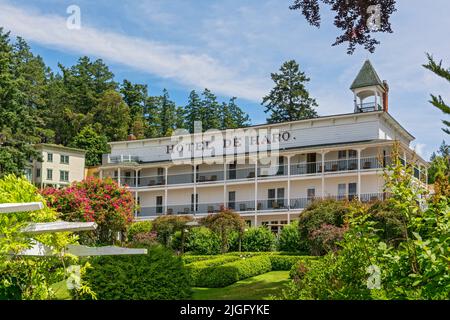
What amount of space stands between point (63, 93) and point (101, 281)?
5871 cm

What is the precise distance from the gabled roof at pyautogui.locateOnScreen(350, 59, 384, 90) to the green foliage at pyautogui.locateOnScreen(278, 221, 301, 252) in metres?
14.2

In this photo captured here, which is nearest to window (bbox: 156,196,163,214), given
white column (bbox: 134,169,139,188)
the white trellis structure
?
white column (bbox: 134,169,139,188)

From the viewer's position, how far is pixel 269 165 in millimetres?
45312

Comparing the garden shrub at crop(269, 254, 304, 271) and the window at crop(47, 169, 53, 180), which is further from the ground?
the window at crop(47, 169, 53, 180)

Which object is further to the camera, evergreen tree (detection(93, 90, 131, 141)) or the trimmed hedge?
evergreen tree (detection(93, 90, 131, 141))

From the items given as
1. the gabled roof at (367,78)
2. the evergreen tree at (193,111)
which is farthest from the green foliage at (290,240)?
the evergreen tree at (193,111)

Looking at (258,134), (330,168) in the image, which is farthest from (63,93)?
(330,168)

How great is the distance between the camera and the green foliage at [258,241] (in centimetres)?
3372

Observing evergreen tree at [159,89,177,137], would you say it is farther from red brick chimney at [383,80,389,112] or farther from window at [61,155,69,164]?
red brick chimney at [383,80,389,112]

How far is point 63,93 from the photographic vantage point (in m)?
67.9

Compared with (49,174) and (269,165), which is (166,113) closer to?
(49,174)

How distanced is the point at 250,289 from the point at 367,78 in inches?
1053

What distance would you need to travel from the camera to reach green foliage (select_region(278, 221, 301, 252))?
31.4 meters

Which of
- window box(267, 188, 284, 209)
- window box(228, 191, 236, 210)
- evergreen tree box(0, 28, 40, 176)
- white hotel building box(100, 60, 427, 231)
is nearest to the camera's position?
white hotel building box(100, 60, 427, 231)
